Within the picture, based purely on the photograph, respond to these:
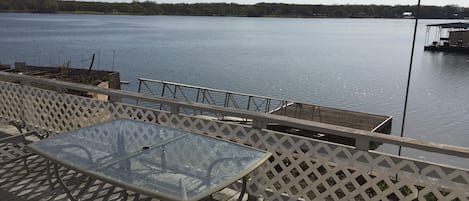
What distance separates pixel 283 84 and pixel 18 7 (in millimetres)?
124515

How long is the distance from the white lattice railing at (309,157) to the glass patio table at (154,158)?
0.45 metres

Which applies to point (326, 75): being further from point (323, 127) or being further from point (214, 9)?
point (214, 9)

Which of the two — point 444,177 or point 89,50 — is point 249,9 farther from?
point 444,177

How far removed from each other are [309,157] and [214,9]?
14226 centimetres

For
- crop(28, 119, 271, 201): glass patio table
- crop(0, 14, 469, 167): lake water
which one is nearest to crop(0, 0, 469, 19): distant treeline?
crop(0, 14, 469, 167): lake water

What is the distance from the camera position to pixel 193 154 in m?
2.98

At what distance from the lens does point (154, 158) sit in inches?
116

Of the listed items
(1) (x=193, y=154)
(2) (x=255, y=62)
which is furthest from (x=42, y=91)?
(2) (x=255, y=62)

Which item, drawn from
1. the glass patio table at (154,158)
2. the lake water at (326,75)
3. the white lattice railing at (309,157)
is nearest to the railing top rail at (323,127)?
the white lattice railing at (309,157)

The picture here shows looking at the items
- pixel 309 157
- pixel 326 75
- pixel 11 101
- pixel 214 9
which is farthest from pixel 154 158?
pixel 214 9

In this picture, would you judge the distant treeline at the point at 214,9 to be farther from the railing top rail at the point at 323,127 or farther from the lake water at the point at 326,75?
the railing top rail at the point at 323,127

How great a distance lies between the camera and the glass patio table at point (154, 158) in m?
2.46

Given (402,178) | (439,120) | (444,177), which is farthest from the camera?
(439,120)

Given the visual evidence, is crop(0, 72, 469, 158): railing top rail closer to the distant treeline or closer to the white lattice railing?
the white lattice railing
